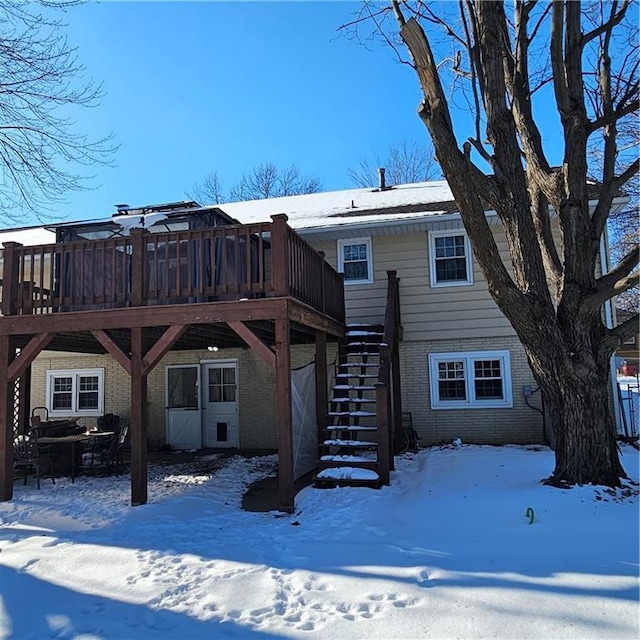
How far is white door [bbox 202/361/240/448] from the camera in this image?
12.1 m

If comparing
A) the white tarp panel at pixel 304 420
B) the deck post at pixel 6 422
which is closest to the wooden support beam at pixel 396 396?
the white tarp panel at pixel 304 420

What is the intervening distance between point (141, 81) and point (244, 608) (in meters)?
8.74

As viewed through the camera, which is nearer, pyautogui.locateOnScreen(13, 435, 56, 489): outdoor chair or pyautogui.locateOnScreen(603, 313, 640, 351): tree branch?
pyautogui.locateOnScreen(603, 313, 640, 351): tree branch

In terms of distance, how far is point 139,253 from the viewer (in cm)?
707

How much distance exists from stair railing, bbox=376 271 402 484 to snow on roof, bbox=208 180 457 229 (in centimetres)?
176

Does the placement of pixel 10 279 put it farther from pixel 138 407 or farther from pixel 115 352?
pixel 138 407

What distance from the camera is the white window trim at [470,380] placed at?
10.6 metres

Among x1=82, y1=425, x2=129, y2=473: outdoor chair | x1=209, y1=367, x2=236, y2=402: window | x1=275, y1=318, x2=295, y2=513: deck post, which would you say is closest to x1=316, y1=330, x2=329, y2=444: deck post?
x1=275, y1=318, x2=295, y2=513: deck post

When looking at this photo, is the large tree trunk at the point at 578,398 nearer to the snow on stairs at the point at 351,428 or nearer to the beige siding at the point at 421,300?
→ the snow on stairs at the point at 351,428

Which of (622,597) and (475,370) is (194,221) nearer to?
(475,370)

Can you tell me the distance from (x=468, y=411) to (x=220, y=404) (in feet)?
18.3

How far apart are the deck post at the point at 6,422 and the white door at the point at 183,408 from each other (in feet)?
16.7

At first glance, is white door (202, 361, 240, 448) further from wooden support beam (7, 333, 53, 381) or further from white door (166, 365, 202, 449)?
wooden support beam (7, 333, 53, 381)

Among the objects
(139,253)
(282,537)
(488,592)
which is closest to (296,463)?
(282,537)
